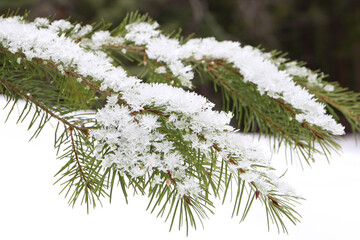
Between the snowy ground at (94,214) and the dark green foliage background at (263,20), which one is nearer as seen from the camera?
the snowy ground at (94,214)

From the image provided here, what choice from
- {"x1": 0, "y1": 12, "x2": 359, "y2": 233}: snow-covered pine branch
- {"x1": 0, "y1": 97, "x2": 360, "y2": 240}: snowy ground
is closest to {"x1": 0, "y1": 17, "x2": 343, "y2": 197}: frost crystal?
{"x1": 0, "y1": 12, "x2": 359, "y2": 233}: snow-covered pine branch

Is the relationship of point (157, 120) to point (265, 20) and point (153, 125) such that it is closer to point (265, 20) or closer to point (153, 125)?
point (153, 125)

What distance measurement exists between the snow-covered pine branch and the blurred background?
294 cm

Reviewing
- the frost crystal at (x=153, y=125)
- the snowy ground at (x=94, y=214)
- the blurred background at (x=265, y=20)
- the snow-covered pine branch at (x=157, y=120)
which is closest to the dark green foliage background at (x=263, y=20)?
the blurred background at (x=265, y=20)

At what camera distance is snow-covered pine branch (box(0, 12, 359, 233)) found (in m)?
0.46

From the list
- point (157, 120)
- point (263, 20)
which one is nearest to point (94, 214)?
point (157, 120)

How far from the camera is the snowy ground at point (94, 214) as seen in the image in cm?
77

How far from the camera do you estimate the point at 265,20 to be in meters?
4.23

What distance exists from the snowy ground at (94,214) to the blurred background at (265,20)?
275 cm

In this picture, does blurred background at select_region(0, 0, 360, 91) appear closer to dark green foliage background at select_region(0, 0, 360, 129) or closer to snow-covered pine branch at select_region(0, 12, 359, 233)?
dark green foliage background at select_region(0, 0, 360, 129)

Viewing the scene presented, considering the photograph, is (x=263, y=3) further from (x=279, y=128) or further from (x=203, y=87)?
(x=279, y=128)

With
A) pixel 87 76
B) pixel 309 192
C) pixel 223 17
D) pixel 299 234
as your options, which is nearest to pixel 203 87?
pixel 223 17

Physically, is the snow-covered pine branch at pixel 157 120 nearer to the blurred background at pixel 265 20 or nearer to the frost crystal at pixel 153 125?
the frost crystal at pixel 153 125

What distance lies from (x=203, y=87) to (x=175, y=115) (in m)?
4.16
